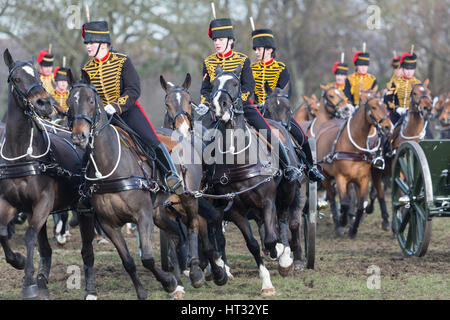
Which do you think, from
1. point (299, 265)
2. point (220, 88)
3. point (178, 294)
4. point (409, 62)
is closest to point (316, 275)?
point (299, 265)

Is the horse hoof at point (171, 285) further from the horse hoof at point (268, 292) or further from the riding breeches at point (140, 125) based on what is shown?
the riding breeches at point (140, 125)

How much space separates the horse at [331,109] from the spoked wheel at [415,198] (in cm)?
444

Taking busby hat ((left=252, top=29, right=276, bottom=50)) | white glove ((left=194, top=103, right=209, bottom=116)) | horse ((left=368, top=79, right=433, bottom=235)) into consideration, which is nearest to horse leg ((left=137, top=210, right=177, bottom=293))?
white glove ((left=194, top=103, right=209, bottom=116))

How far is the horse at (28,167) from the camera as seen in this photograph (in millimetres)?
6695

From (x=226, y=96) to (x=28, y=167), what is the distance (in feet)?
6.10

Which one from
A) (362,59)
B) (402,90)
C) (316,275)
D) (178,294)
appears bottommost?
(316,275)

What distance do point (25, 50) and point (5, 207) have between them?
61.2ft

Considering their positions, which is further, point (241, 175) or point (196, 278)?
point (241, 175)

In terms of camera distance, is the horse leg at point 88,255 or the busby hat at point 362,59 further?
the busby hat at point 362,59

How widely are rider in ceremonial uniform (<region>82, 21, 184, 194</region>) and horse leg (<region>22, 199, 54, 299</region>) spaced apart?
1026 millimetres

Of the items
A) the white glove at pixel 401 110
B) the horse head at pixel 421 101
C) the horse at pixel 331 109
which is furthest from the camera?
the horse at pixel 331 109

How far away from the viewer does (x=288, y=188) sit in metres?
8.08

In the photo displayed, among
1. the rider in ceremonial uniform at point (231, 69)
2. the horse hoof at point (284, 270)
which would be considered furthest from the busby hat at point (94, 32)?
the horse hoof at point (284, 270)

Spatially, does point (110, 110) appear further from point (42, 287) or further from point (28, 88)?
point (42, 287)
